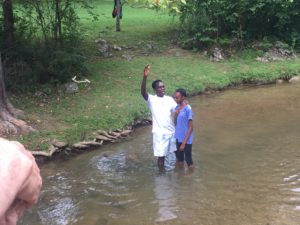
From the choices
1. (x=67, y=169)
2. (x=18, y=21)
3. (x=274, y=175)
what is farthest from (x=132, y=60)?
(x=274, y=175)

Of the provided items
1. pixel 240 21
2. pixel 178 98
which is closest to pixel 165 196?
pixel 178 98

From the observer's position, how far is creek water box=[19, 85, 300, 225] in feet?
21.8

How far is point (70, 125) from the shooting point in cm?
1052

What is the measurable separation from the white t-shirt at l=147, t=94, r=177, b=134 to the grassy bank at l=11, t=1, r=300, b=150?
2.25 metres

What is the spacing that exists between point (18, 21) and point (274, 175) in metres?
9.74

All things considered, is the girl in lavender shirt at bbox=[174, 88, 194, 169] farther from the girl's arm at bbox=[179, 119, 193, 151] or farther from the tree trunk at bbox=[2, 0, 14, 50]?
the tree trunk at bbox=[2, 0, 14, 50]

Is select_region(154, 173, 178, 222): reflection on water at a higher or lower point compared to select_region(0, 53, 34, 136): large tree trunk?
lower

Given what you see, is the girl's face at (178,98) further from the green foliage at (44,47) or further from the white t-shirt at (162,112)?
the green foliage at (44,47)

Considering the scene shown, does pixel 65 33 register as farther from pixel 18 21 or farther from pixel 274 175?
pixel 274 175

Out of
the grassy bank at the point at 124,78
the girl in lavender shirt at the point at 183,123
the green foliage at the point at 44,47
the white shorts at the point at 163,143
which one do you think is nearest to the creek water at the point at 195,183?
the white shorts at the point at 163,143

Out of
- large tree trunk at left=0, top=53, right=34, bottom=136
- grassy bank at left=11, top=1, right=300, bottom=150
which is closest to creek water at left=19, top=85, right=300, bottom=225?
grassy bank at left=11, top=1, right=300, bottom=150

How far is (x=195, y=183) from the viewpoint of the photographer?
25.7 ft

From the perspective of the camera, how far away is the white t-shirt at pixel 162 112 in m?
8.12

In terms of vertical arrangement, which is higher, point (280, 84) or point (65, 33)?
point (65, 33)
